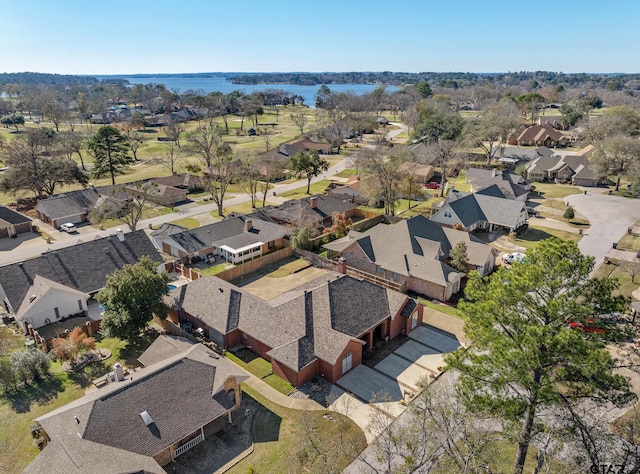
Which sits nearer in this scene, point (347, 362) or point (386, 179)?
point (347, 362)

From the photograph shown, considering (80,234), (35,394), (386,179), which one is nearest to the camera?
(35,394)

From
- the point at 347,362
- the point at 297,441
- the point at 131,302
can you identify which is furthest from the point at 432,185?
the point at 297,441

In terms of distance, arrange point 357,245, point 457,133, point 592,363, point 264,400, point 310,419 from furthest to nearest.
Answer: point 457,133 → point 357,245 → point 264,400 → point 310,419 → point 592,363

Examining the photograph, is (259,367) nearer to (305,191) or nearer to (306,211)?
(306,211)

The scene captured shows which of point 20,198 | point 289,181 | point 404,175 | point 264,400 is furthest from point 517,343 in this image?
point 20,198

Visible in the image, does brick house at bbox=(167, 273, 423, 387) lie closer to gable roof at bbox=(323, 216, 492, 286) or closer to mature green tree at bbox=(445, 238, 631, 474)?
gable roof at bbox=(323, 216, 492, 286)

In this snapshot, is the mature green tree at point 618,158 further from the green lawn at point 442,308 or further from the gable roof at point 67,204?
the gable roof at point 67,204

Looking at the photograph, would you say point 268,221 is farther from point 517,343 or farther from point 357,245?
point 517,343
